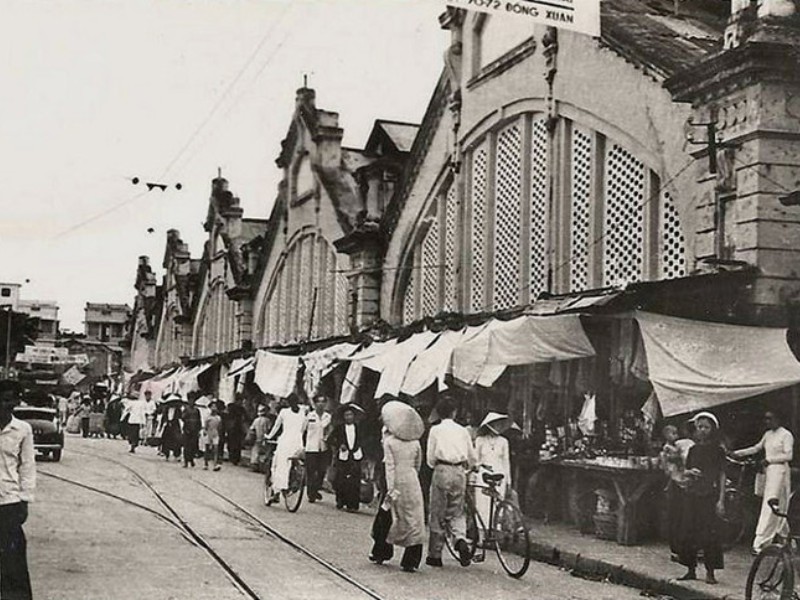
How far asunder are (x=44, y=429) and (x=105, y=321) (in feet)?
232

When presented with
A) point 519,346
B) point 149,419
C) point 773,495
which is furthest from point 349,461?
point 149,419

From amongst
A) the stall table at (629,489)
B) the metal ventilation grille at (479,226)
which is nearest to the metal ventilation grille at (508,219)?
the metal ventilation grille at (479,226)

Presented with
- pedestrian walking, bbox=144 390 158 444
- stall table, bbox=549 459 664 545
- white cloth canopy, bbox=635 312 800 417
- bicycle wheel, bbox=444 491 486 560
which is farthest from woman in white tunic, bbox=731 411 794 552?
pedestrian walking, bbox=144 390 158 444

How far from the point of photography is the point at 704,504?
40.5ft

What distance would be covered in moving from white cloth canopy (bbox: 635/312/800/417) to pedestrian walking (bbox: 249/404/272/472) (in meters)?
14.4

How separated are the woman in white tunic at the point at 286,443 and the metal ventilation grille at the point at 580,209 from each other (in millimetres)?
5054

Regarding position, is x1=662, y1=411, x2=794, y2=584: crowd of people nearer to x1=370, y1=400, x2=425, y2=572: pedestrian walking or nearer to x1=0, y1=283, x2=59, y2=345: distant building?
x1=370, y1=400, x2=425, y2=572: pedestrian walking

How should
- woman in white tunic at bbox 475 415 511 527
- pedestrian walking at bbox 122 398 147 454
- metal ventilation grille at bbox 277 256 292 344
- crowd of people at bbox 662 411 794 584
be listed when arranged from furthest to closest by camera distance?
metal ventilation grille at bbox 277 256 292 344 < pedestrian walking at bbox 122 398 147 454 < woman in white tunic at bbox 475 415 511 527 < crowd of people at bbox 662 411 794 584

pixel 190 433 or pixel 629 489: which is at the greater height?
pixel 190 433

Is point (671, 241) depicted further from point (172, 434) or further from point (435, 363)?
point (172, 434)

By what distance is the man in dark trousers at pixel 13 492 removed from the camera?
29.3 ft

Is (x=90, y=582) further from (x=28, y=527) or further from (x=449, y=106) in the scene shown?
(x=449, y=106)

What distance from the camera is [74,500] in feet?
62.7

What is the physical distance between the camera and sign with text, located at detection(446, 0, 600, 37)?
9883 millimetres
